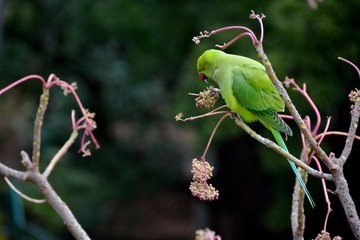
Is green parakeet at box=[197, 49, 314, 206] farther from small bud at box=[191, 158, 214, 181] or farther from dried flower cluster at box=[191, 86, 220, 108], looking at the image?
small bud at box=[191, 158, 214, 181]

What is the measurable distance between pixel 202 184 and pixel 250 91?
550mm

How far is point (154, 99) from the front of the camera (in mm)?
7332

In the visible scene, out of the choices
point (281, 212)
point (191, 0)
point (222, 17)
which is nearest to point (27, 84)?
point (191, 0)

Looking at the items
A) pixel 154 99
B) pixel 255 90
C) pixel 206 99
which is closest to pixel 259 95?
pixel 255 90

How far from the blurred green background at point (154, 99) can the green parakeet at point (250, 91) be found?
6.83ft

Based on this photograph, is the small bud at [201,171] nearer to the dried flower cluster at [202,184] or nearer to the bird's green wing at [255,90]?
the dried flower cluster at [202,184]

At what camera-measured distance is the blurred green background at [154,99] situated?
395 centimetres

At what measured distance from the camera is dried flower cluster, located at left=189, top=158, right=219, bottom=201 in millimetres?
1221

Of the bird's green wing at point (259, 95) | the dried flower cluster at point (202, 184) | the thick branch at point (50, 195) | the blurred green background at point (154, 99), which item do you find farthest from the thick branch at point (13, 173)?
the blurred green background at point (154, 99)

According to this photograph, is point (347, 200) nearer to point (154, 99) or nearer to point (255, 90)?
point (255, 90)

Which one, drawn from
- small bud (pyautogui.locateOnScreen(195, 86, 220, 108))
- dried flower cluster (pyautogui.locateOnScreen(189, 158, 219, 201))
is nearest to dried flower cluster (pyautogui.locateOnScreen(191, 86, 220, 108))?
small bud (pyautogui.locateOnScreen(195, 86, 220, 108))

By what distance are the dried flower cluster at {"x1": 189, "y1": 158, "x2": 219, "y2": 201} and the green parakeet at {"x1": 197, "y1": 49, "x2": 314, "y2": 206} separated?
46cm

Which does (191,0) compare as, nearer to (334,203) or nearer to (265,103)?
(334,203)

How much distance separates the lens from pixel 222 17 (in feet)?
14.8
